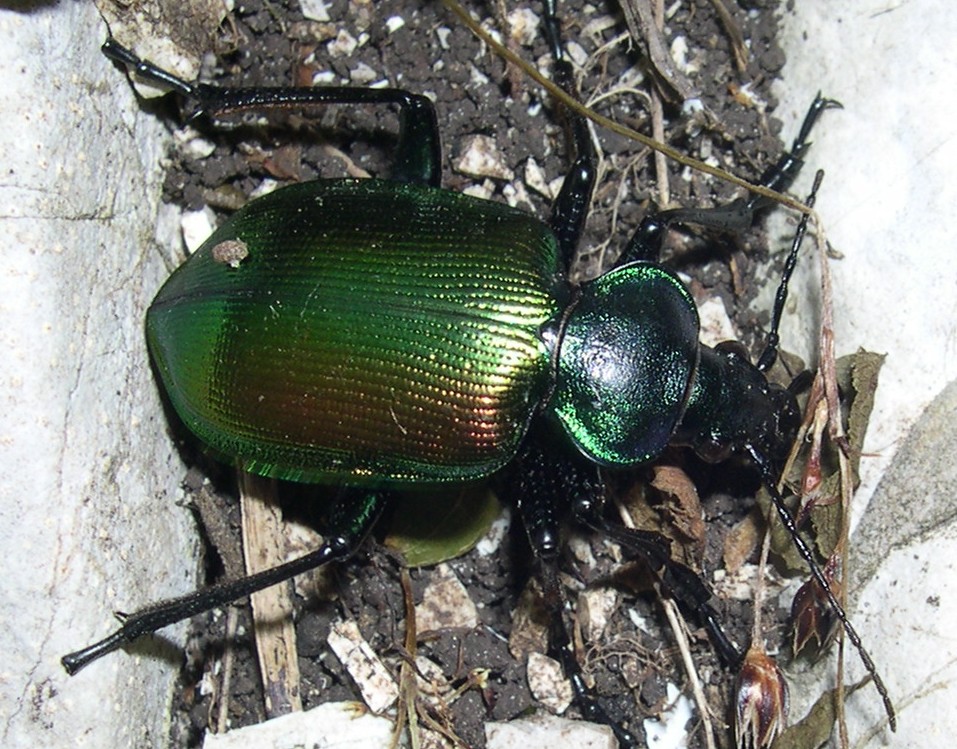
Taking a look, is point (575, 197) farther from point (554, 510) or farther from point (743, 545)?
point (743, 545)

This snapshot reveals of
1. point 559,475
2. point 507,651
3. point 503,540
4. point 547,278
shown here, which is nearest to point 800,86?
point 547,278

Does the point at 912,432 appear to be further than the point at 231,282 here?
Yes

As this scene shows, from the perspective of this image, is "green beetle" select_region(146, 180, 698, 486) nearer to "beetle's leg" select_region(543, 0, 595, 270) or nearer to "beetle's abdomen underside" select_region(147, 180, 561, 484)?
"beetle's abdomen underside" select_region(147, 180, 561, 484)

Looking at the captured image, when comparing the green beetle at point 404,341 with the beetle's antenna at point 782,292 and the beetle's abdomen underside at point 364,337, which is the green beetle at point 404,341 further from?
the beetle's antenna at point 782,292

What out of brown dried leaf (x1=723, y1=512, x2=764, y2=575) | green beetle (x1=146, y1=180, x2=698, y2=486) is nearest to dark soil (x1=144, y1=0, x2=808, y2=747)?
brown dried leaf (x1=723, y1=512, x2=764, y2=575)

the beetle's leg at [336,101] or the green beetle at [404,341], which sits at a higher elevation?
the beetle's leg at [336,101]

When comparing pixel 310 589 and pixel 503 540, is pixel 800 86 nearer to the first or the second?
pixel 503 540

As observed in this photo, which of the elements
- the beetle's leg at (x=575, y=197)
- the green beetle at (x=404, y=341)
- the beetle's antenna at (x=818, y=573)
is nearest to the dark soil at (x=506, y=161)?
the beetle's leg at (x=575, y=197)
